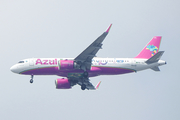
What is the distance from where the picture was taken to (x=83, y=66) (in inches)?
1976

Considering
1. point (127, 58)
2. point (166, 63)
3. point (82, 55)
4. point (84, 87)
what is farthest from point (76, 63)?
point (166, 63)

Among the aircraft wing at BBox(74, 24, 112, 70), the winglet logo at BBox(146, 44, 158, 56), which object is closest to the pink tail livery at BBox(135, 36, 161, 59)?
the winglet logo at BBox(146, 44, 158, 56)

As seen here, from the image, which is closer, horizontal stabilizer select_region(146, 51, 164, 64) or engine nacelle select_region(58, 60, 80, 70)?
engine nacelle select_region(58, 60, 80, 70)

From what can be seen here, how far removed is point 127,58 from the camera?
174 ft

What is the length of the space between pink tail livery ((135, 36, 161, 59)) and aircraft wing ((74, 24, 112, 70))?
9905 millimetres

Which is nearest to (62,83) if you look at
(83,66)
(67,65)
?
(83,66)

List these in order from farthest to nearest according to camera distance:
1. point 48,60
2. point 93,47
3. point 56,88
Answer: point 56,88
point 48,60
point 93,47

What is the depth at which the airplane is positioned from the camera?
49.3 m

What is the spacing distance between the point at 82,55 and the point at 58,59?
4432 mm

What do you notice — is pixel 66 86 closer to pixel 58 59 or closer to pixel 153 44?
pixel 58 59

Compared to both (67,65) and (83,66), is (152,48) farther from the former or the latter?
(67,65)

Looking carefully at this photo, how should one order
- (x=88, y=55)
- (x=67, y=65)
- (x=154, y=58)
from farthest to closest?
(x=154, y=58)
(x=88, y=55)
(x=67, y=65)

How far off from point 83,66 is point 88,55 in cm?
225

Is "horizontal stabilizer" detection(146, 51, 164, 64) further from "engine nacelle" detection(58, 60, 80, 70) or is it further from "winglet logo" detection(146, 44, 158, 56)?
"engine nacelle" detection(58, 60, 80, 70)
